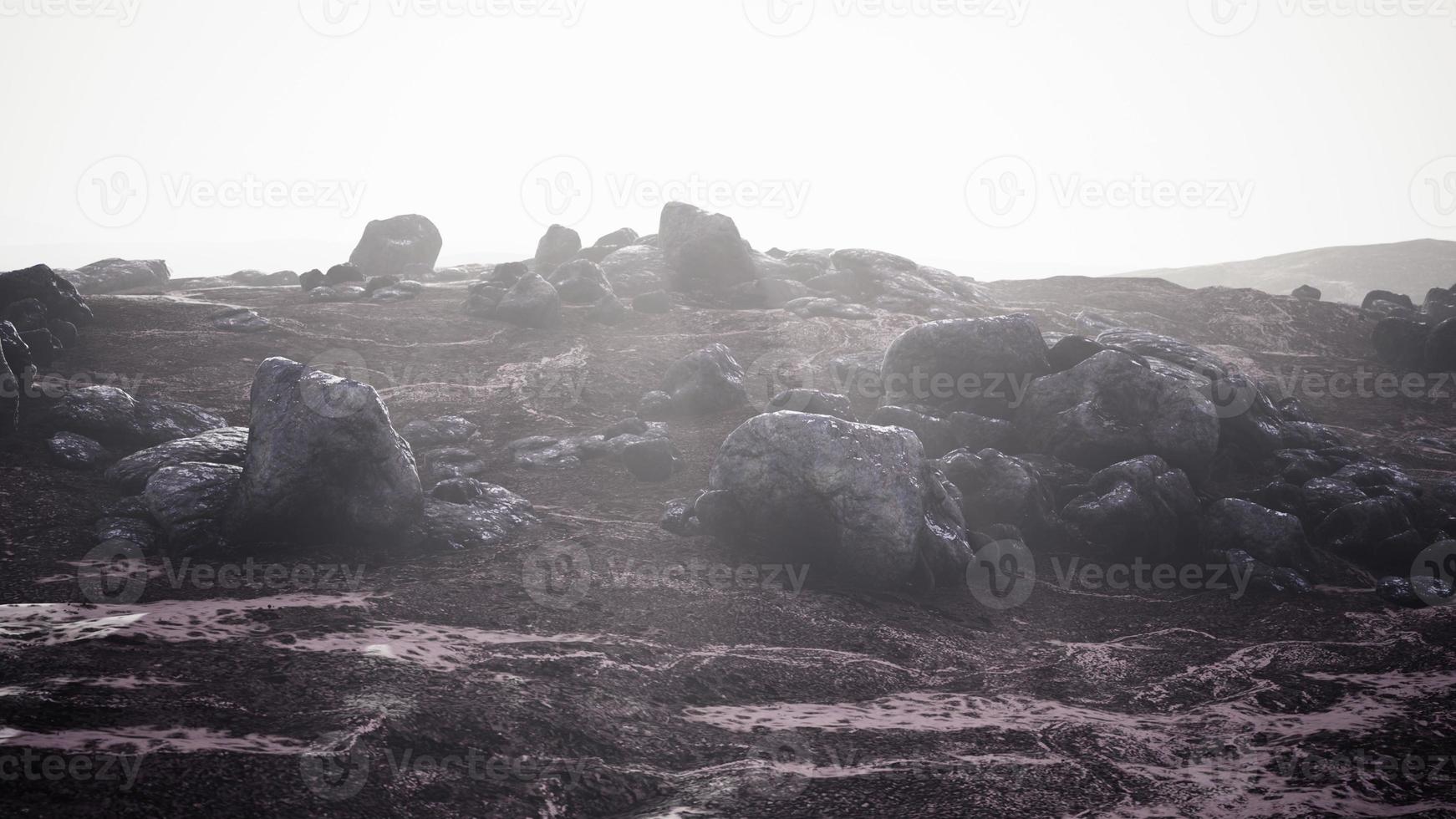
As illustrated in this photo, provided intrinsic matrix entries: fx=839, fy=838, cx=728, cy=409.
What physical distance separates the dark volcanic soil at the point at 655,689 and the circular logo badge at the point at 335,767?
3 cm

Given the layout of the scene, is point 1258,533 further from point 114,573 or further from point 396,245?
point 396,245

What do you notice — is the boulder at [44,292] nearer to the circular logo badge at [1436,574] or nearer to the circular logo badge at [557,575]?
the circular logo badge at [557,575]

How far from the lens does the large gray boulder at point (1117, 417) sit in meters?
18.8

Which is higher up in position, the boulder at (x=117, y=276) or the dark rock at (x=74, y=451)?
the boulder at (x=117, y=276)

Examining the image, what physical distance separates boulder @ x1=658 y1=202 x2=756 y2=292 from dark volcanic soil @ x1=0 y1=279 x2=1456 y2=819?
18182 millimetres

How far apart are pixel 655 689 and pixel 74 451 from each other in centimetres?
1264

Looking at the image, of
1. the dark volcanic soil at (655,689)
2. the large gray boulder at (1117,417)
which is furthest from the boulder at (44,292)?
the large gray boulder at (1117,417)

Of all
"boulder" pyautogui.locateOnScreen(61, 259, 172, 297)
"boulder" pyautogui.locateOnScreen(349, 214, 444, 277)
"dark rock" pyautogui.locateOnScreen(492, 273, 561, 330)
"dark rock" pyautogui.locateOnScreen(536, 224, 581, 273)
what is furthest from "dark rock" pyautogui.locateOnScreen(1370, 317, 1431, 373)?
"boulder" pyautogui.locateOnScreen(61, 259, 172, 297)

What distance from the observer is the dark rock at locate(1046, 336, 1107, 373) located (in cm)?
2131

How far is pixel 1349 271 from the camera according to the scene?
6688 centimetres

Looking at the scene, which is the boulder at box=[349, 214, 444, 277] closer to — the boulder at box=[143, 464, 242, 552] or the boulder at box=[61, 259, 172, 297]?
the boulder at box=[61, 259, 172, 297]

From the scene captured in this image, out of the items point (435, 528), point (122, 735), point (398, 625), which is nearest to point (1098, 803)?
point (398, 625)

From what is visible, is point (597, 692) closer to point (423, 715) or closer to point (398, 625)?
point (423, 715)

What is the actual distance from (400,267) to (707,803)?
3972 centimetres
